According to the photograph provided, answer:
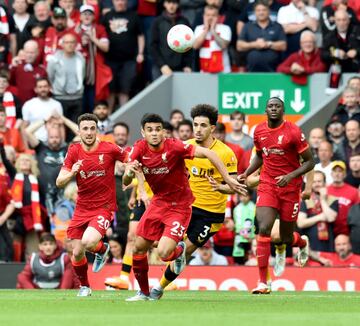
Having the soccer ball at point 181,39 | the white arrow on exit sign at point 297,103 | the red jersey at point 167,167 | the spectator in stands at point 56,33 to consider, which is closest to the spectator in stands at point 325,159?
the white arrow on exit sign at point 297,103

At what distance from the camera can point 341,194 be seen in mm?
20453

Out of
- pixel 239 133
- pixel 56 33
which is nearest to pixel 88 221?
pixel 239 133

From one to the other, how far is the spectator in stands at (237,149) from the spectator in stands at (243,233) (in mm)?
690

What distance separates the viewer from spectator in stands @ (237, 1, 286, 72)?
23.6m

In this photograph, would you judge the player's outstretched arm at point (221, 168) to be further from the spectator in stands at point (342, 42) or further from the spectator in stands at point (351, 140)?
→ the spectator in stands at point (342, 42)

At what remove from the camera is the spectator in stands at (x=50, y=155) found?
21.9m

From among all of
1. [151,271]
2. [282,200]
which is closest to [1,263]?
[151,271]

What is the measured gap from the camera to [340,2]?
2364 cm

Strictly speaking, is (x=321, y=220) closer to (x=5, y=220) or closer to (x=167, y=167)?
(x=5, y=220)

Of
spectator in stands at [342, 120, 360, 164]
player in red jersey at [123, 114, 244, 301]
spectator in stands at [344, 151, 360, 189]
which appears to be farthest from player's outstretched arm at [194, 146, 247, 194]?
spectator in stands at [342, 120, 360, 164]

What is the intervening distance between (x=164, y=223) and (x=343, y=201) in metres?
6.07

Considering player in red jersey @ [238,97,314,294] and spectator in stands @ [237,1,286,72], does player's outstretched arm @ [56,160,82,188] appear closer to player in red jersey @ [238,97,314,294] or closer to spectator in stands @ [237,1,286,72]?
player in red jersey @ [238,97,314,294]

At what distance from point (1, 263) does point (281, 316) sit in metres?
8.27

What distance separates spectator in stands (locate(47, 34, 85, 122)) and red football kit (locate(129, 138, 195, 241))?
9078mm
